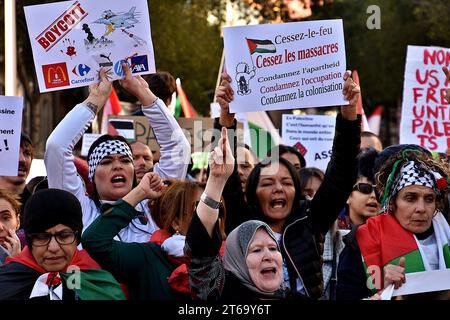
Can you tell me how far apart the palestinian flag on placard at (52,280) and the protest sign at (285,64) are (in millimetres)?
1563

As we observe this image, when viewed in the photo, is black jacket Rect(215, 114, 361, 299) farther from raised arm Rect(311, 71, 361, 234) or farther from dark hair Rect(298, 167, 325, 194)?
dark hair Rect(298, 167, 325, 194)

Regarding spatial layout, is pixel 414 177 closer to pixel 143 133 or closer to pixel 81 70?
pixel 81 70

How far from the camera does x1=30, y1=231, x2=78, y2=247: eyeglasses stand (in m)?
5.13

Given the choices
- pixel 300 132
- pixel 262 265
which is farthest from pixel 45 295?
pixel 300 132

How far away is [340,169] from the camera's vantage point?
19.3 feet

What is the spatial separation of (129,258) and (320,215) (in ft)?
3.96

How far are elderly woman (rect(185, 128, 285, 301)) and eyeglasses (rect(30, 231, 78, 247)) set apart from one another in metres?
0.60

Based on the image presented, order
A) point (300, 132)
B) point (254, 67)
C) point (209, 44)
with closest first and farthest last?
point (254, 67) < point (300, 132) < point (209, 44)

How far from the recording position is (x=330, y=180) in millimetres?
5922

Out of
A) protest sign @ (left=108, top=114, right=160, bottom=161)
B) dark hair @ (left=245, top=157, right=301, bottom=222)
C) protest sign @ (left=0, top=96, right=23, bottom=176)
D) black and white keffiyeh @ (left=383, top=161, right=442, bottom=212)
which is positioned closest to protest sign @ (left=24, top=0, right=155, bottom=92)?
protest sign @ (left=0, top=96, right=23, bottom=176)

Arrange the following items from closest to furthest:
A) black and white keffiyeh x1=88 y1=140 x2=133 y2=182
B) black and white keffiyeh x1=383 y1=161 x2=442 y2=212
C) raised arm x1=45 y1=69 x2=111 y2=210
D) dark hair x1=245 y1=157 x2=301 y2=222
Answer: black and white keffiyeh x1=383 y1=161 x2=442 y2=212 → raised arm x1=45 y1=69 x2=111 y2=210 → dark hair x1=245 y1=157 x2=301 y2=222 → black and white keffiyeh x1=88 y1=140 x2=133 y2=182

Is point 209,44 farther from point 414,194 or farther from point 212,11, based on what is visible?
point 414,194

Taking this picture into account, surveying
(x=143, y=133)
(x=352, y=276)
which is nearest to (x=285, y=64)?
(x=352, y=276)

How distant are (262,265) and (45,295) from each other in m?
1.01
